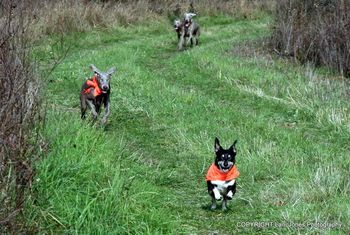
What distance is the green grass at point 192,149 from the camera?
4.60 m

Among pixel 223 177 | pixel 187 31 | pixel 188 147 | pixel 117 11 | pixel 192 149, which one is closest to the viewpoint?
pixel 223 177

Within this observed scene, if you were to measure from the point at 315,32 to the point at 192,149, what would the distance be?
26.9 feet

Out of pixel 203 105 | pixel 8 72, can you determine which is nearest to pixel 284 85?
pixel 203 105

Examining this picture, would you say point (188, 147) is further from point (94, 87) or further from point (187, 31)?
point (187, 31)

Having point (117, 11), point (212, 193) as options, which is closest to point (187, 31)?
point (117, 11)

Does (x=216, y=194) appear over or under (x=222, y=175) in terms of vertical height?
under

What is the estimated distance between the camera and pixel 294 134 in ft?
25.7

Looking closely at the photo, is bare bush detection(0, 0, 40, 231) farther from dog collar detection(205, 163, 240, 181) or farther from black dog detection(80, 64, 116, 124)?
black dog detection(80, 64, 116, 124)

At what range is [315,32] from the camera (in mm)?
14117

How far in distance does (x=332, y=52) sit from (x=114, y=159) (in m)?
9.03

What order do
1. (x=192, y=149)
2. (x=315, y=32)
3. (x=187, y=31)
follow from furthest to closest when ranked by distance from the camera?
1. (x=187, y=31)
2. (x=315, y=32)
3. (x=192, y=149)

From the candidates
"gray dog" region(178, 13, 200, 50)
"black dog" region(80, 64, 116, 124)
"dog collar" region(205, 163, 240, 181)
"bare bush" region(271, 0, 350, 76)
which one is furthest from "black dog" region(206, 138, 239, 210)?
"gray dog" region(178, 13, 200, 50)

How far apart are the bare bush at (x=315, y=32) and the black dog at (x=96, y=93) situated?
6966 millimetres

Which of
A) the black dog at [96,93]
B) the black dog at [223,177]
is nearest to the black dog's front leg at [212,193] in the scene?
the black dog at [223,177]
